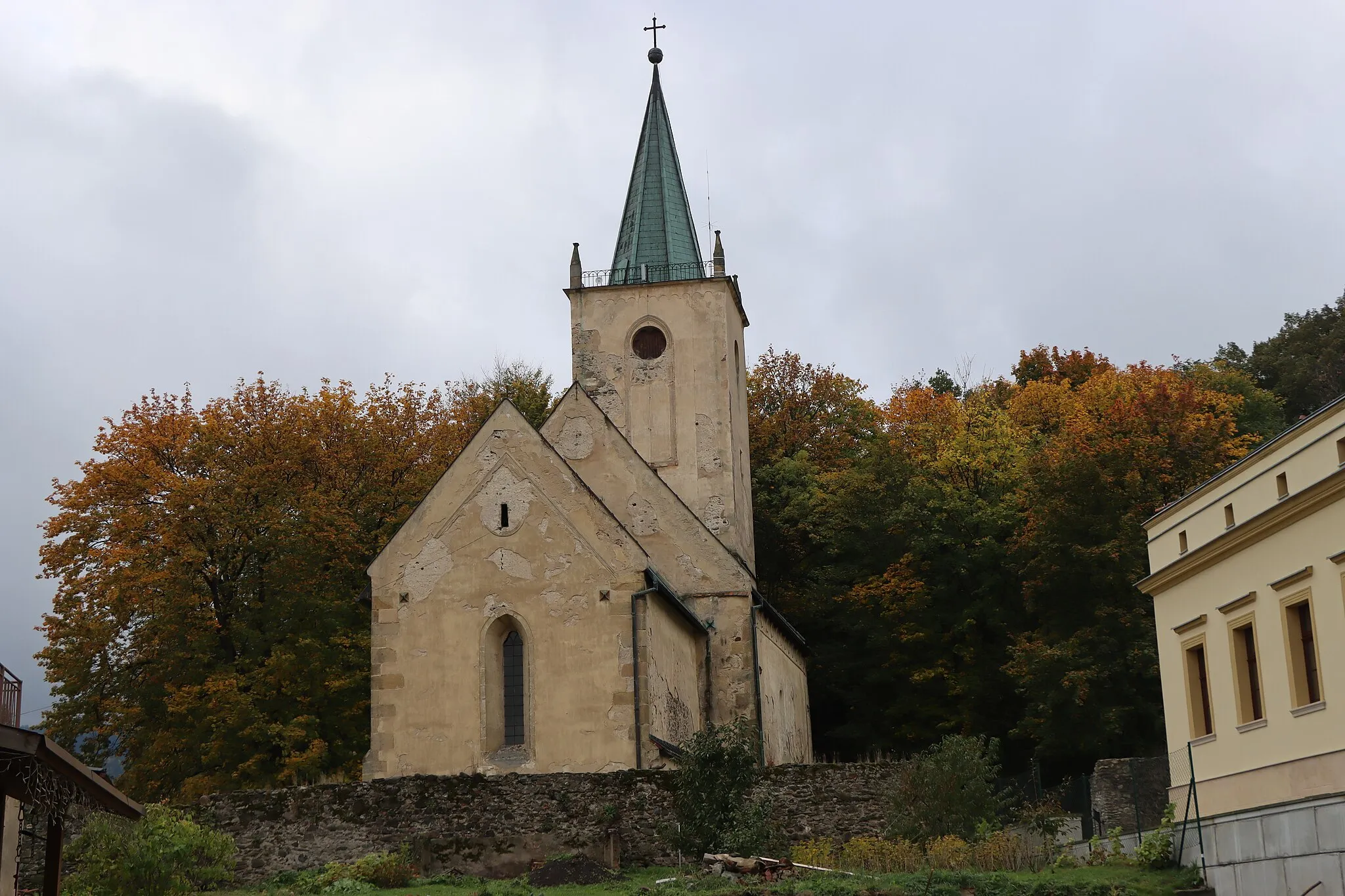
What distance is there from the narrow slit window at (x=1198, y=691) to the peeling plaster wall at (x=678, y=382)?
17.7 meters

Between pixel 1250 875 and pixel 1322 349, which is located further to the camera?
pixel 1322 349

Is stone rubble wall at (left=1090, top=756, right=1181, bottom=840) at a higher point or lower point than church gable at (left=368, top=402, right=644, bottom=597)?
lower

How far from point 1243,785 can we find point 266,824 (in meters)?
15.0

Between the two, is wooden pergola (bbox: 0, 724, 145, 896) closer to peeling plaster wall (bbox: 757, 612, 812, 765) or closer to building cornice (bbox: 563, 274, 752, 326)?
peeling plaster wall (bbox: 757, 612, 812, 765)

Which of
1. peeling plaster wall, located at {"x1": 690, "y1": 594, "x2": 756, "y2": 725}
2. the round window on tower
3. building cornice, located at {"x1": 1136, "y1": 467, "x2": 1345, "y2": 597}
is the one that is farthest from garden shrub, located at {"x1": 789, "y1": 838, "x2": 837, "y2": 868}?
the round window on tower

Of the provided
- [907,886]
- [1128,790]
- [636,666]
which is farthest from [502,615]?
[907,886]

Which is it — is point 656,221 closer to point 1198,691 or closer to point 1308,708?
point 1198,691

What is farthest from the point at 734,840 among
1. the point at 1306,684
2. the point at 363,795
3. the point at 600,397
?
the point at 600,397

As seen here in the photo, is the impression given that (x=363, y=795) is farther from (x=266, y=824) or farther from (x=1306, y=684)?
(x=1306, y=684)

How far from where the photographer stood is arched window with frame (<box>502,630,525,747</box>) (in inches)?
1192

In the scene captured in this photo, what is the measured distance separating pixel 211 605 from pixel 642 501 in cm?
1263

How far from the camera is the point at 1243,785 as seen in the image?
22.0 meters

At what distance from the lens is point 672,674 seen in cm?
3306

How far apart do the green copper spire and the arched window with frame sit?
14973mm
